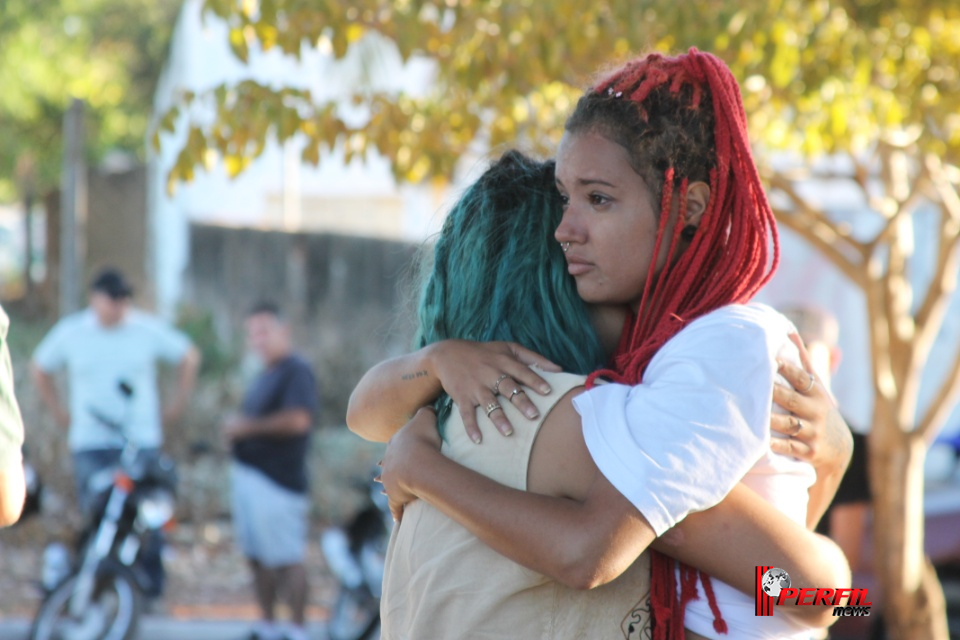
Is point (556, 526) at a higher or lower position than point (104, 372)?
higher

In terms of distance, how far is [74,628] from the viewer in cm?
594

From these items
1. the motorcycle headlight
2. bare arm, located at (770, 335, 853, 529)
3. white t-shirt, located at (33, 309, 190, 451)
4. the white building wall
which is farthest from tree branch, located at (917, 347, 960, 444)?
the white building wall

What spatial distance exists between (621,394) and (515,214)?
1.36 feet

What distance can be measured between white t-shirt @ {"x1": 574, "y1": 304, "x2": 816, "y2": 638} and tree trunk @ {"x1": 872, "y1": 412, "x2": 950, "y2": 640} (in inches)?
124

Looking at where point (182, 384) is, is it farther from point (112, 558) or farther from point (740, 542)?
point (740, 542)

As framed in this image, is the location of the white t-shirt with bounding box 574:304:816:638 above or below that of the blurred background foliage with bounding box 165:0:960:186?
below

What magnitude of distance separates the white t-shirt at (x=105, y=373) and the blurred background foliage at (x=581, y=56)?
2794mm

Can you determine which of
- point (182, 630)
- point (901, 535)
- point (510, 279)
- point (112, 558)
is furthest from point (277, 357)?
point (510, 279)

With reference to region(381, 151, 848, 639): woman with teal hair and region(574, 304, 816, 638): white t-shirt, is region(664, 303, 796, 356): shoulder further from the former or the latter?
region(381, 151, 848, 639): woman with teal hair

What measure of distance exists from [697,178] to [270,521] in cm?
497

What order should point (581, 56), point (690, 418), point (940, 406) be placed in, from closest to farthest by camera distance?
point (690, 418), point (581, 56), point (940, 406)

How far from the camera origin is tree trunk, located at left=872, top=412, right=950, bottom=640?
447 centimetres

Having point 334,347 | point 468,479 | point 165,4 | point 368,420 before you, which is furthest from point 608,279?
point 165,4

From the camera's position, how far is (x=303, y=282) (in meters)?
12.5
